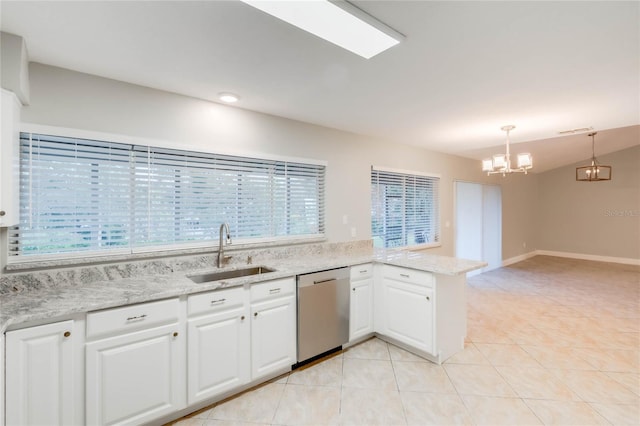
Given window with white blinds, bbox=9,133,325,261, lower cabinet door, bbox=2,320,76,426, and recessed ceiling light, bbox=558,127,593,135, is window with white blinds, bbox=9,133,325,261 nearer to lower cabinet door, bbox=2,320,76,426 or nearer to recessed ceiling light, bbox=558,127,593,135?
lower cabinet door, bbox=2,320,76,426

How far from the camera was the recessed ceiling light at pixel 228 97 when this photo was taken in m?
2.54

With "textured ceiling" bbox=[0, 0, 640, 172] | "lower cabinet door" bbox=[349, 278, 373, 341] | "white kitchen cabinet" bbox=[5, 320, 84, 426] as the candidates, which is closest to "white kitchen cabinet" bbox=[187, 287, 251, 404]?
"white kitchen cabinet" bbox=[5, 320, 84, 426]

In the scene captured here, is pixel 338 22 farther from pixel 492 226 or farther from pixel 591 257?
pixel 591 257

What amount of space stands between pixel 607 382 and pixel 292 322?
260 centimetres


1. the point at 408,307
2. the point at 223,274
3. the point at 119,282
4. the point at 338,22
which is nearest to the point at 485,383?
the point at 408,307

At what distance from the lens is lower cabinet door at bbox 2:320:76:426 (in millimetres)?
1444

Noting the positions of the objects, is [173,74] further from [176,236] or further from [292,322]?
[292,322]

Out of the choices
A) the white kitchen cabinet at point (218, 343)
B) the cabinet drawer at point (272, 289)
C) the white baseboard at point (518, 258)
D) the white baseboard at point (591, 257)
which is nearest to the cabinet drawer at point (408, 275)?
the cabinet drawer at point (272, 289)

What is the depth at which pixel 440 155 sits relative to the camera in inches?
202

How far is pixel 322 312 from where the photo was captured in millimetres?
2658

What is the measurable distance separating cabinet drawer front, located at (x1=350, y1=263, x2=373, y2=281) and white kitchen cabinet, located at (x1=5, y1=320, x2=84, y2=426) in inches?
83.0

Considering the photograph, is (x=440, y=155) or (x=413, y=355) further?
(x=440, y=155)

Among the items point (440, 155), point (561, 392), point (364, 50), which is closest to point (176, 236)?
point (364, 50)

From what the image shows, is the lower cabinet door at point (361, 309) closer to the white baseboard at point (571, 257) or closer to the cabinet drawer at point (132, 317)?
the cabinet drawer at point (132, 317)
